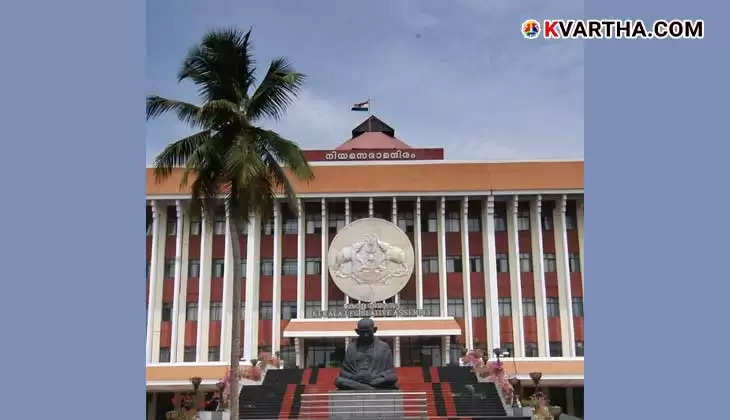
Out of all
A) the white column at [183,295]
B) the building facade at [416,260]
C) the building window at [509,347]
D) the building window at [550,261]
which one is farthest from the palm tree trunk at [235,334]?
the building window at [550,261]

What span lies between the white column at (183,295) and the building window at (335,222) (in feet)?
22.0

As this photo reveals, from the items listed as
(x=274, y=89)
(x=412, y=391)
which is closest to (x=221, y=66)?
(x=274, y=89)

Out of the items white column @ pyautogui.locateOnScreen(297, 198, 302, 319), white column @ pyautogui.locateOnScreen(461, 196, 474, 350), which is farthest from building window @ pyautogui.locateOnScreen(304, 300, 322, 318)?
white column @ pyautogui.locateOnScreen(461, 196, 474, 350)

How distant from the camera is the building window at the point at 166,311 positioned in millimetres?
34875

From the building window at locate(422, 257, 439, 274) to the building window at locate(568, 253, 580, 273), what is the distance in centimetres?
619

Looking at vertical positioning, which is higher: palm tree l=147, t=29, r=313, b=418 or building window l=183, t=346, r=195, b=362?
palm tree l=147, t=29, r=313, b=418

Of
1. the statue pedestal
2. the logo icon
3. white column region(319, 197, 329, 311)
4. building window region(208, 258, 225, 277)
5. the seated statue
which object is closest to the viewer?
the logo icon

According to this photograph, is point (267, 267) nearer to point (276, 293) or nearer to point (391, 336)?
point (276, 293)

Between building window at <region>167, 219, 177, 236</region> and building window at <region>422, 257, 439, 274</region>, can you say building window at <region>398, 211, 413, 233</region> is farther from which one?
building window at <region>167, 219, 177, 236</region>

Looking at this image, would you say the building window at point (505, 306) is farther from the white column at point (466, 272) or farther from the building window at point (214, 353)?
the building window at point (214, 353)

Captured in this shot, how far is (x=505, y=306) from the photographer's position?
34.7 metres

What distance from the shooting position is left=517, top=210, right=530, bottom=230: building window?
3569 cm

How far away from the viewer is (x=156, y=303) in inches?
1363
